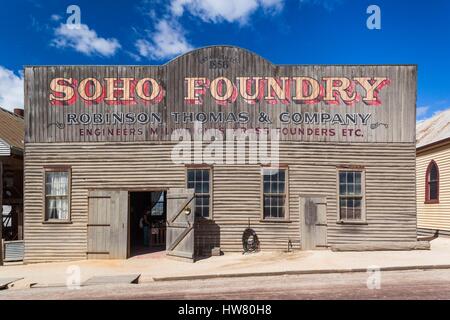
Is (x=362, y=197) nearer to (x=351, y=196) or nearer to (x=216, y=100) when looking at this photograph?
(x=351, y=196)

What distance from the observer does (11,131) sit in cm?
1833

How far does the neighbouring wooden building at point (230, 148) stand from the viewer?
1571 cm

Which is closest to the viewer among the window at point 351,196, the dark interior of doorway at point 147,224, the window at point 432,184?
the window at point 351,196

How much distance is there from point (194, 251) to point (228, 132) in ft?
15.5

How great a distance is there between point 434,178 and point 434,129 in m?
3.20

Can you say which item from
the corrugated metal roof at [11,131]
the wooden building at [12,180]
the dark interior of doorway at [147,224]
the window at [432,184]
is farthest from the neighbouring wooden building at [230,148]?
the window at [432,184]

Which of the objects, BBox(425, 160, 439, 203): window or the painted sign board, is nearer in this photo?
the painted sign board

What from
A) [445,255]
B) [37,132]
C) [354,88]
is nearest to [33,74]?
[37,132]

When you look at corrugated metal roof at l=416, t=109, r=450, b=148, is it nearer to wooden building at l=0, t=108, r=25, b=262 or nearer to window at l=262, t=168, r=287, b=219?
window at l=262, t=168, r=287, b=219

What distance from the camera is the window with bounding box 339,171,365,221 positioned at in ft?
52.2

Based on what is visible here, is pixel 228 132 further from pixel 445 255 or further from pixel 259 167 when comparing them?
pixel 445 255

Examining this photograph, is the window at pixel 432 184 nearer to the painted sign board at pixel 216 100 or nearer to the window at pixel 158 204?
the painted sign board at pixel 216 100

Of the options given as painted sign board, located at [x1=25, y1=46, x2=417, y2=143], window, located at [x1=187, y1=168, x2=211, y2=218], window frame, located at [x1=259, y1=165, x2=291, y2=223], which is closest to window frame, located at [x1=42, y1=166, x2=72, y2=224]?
painted sign board, located at [x1=25, y1=46, x2=417, y2=143]
